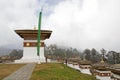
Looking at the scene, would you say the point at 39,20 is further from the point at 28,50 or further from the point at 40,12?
the point at 28,50

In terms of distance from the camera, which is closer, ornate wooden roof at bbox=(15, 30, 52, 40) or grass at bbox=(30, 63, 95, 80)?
grass at bbox=(30, 63, 95, 80)

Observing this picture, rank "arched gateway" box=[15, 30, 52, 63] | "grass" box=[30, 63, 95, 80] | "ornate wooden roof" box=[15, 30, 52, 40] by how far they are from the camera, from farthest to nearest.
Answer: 1. "arched gateway" box=[15, 30, 52, 63]
2. "ornate wooden roof" box=[15, 30, 52, 40]
3. "grass" box=[30, 63, 95, 80]

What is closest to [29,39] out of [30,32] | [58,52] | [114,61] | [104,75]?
[30,32]

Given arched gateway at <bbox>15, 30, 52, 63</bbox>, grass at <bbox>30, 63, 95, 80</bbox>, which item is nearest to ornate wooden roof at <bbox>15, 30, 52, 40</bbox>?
arched gateway at <bbox>15, 30, 52, 63</bbox>

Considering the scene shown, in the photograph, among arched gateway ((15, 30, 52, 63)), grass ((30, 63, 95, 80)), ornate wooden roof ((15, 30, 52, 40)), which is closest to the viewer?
grass ((30, 63, 95, 80))

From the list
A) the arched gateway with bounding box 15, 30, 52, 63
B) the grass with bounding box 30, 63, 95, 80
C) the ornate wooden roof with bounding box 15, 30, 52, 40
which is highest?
the ornate wooden roof with bounding box 15, 30, 52, 40

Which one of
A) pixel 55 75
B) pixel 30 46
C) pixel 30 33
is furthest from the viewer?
pixel 30 46

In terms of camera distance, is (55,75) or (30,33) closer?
(55,75)

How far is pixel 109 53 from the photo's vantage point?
123688 mm

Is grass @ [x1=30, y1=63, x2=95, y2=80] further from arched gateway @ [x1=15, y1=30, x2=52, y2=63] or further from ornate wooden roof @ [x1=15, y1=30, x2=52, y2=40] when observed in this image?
arched gateway @ [x1=15, y1=30, x2=52, y2=63]

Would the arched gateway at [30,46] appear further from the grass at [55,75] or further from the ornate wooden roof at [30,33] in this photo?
the grass at [55,75]

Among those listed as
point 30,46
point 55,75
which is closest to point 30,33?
point 30,46

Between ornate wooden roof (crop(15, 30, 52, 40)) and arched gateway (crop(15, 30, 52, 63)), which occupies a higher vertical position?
ornate wooden roof (crop(15, 30, 52, 40))

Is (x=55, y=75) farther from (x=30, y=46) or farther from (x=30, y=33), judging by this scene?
(x=30, y=46)
